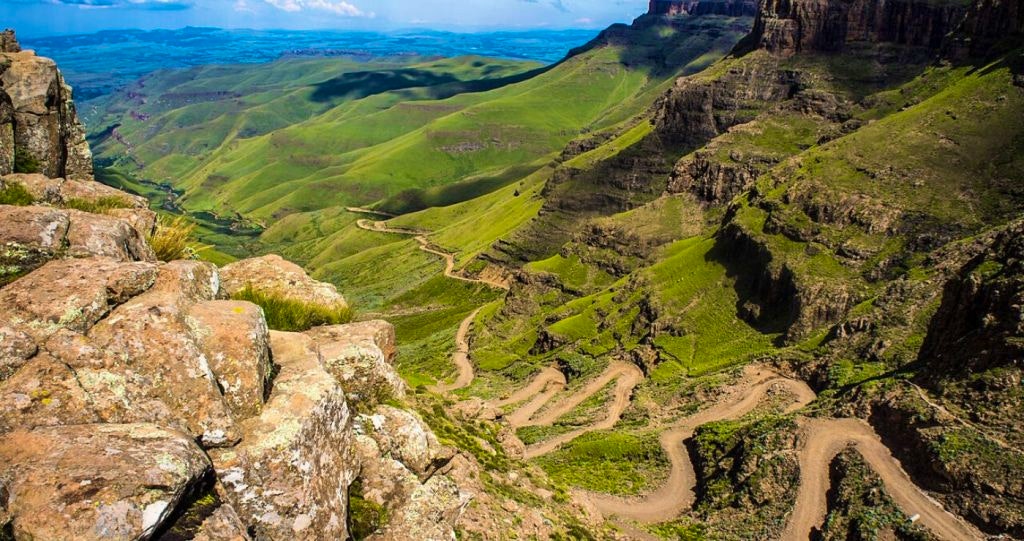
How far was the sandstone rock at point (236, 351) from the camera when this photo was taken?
15250 mm

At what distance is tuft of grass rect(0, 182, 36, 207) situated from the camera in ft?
63.4

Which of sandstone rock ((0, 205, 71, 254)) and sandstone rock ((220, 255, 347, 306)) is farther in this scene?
sandstone rock ((220, 255, 347, 306))

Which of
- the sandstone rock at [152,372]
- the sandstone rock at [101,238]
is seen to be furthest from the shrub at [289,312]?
the sandstone rock at [152,372]

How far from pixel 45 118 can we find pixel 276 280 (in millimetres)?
14606

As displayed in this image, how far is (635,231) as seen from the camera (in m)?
157

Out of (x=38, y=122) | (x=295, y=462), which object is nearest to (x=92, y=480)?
(x=295, y=462)

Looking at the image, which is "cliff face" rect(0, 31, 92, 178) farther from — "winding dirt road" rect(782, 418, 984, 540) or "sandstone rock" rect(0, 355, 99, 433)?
"winding dirt road" rect(782, 418, 984, 540)

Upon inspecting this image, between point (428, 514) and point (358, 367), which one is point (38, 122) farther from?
point (428, 514)

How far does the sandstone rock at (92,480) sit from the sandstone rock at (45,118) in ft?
74.3

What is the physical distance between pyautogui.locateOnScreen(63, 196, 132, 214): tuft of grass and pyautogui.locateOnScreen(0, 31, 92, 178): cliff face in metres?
5.30

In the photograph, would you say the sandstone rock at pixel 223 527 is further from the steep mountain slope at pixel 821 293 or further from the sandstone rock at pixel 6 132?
the steep mountain slope at pixel 821 293

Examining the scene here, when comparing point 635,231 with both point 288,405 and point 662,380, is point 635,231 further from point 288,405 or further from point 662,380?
point 288,405

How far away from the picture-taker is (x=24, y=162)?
28312mm

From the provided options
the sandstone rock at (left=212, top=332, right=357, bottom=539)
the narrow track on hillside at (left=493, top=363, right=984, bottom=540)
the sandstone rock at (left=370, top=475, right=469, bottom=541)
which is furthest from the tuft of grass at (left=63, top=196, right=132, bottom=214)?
the narrow track on hillside at (left=493, top=363, right=984, bottom=540)
